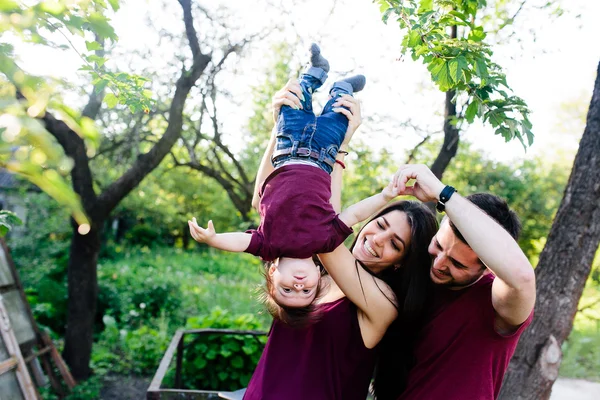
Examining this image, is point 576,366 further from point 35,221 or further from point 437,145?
point 35,221

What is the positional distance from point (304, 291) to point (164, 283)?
670cm

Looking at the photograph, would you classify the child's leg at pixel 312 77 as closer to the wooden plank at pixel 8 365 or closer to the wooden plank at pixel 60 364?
the wooden plank at pixel 8 365

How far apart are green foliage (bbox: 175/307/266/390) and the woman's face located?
2.67 metres

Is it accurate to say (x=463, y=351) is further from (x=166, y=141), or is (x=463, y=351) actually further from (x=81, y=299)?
(x=81, y=299)

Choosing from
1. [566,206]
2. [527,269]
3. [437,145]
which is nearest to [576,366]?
[437,145]

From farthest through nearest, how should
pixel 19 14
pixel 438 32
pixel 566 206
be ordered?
pixel 566 206 → pixel 438 32 → pixel 19 14

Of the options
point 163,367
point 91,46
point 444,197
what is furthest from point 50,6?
point 163,367

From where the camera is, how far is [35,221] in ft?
30.7

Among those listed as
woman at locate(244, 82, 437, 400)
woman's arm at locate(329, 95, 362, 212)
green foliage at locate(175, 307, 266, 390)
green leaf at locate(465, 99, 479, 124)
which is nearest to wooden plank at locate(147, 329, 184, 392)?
green foliage at locate(175, 307, 266, 390)

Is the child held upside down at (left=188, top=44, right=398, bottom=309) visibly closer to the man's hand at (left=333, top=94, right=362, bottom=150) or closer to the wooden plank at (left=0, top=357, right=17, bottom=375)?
the man's hand at (left=333, top=94, right=362, bottom=150)

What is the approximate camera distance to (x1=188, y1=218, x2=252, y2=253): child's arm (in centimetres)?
166

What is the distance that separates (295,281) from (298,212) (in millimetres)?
236

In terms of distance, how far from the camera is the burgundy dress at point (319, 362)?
1.76 m

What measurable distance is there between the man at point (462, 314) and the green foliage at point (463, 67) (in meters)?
0.34
